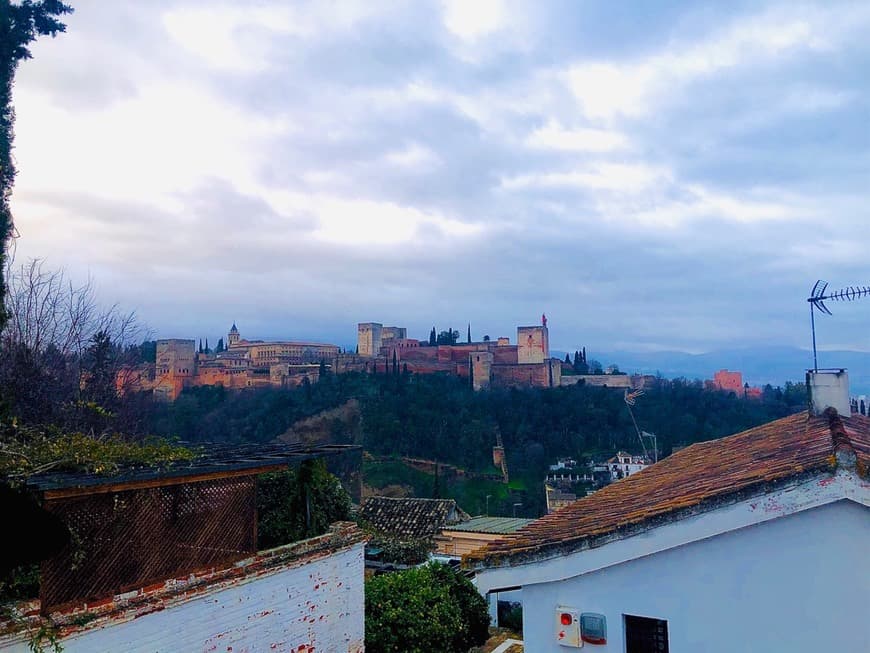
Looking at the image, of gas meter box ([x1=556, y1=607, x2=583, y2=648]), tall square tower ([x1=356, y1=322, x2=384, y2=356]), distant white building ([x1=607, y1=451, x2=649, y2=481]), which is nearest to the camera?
gas meter box ([x1=556, y1=607, x2=583, y2=648])

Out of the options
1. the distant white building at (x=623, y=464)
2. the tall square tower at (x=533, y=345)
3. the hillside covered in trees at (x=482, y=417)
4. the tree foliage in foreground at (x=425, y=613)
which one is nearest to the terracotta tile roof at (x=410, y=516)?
the tree foliage in foreground at (x=425, y=613)

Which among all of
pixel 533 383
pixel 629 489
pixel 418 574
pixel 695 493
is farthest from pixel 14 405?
pixel 533 383

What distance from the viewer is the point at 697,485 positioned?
13.5ft

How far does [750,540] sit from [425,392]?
61.5 metres

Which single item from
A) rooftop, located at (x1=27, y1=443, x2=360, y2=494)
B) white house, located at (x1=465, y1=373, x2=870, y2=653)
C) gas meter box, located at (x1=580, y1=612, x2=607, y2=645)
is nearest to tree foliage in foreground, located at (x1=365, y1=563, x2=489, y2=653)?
rooftop, located at (x1=27, y1=443, x2=360, y2=494)

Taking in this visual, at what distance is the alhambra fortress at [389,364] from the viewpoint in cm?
7475

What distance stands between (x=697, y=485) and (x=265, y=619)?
16.3 feet

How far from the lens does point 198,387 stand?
69.1 metres

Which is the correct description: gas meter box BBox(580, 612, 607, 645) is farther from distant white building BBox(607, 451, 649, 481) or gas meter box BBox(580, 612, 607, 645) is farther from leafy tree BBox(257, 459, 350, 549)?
distant white building BBox(607, 451, 649, 481)

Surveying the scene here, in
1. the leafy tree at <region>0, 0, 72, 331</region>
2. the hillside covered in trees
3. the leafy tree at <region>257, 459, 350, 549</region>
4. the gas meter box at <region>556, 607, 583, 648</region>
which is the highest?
the leafy tree at <region>0, 0, 72, 331</region>

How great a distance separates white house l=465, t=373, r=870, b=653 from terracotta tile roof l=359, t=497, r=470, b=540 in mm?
15052

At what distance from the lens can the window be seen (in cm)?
345

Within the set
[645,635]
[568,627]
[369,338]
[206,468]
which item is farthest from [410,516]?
[369,338]

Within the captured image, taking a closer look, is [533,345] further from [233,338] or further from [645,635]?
[645,635]
